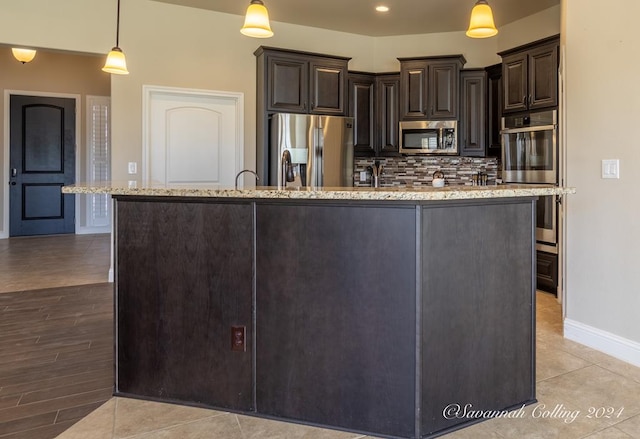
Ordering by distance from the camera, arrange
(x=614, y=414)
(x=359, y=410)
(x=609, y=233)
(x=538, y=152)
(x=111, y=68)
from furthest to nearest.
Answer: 1. (x=538, y=152)
2. (x=111, y=68)
3. (x=609, y=233)
4. (x=614, y=414)
5. (x=359, y=410)

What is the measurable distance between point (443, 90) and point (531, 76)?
103 centimetres

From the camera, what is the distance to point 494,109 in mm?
5035

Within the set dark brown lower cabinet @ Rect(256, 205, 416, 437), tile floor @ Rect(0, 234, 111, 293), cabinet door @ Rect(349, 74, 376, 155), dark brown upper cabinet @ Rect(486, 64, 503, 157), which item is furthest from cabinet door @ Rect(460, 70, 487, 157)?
tile floor @ Rect(0, 234, 111, 293)

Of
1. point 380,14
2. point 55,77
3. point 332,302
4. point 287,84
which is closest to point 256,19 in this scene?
point 332,302

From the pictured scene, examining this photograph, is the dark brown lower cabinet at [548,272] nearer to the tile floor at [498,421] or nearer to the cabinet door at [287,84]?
the tile floor at [498,421]

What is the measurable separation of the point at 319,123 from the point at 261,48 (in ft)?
3.19

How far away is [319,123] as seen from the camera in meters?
4.75

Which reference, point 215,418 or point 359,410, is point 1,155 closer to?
point 215,418

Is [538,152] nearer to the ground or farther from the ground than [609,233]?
farther from the ground

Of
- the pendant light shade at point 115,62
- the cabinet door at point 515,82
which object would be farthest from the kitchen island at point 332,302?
the cabinet door at point 515,82

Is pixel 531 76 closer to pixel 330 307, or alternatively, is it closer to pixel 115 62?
pixel 330 307

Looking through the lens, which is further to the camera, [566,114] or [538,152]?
[538,152]

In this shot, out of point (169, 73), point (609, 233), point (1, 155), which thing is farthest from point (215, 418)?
point (1, 155)

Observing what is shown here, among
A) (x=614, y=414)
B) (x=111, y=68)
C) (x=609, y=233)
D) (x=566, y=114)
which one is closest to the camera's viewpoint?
(x=614, y=414)
